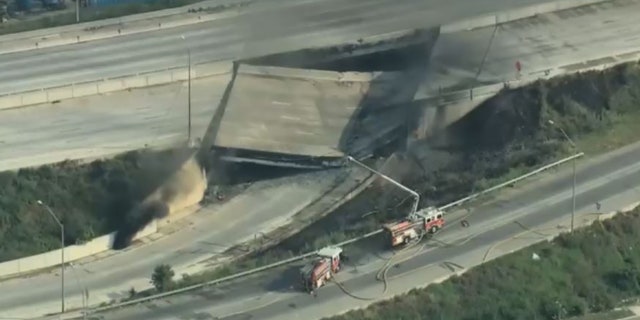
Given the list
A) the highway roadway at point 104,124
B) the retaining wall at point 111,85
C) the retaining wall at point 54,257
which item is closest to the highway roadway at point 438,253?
the retaining wall at point 54,257

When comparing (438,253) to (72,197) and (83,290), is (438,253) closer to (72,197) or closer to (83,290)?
(83,290)

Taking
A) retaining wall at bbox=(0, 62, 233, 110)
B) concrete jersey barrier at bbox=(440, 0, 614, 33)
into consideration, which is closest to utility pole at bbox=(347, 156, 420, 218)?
retaining wall at bbox=(0, 62, 233, 110)

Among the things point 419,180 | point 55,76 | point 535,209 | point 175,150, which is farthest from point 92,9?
point 535,209

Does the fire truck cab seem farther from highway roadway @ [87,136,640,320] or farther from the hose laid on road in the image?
highway roadway @ [87,136,640,320]

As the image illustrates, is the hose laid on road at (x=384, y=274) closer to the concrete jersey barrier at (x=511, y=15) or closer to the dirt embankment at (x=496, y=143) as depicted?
the dirt embankment at (x=496, y=143)

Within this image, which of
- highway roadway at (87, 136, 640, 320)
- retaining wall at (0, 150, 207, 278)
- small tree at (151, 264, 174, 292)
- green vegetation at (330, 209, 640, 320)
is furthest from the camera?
retaining wall at (0, 150, 207, 278)

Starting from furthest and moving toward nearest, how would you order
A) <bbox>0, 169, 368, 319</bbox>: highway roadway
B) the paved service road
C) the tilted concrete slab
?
the paved service road < the tilted concrete slab < <bbox>0, 169, 368, 319</bbox>: highway roadway

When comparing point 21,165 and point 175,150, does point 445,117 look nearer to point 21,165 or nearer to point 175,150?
point 175,150

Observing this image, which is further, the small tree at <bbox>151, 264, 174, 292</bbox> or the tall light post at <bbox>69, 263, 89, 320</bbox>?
the tall light post at <bbox>69, 263, 89, 320</bbox>
